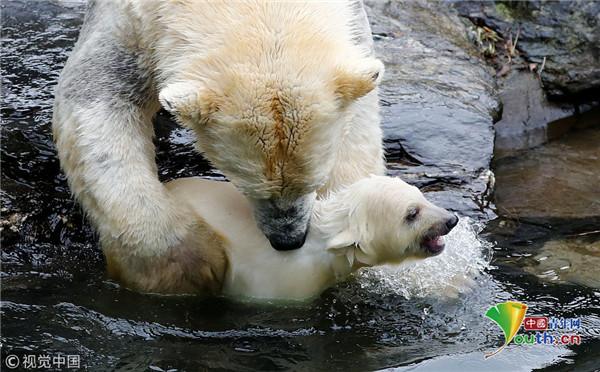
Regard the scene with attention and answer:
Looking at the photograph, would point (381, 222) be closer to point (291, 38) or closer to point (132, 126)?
point (291, 38)

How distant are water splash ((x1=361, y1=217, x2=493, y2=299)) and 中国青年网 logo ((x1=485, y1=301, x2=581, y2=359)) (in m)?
0.26

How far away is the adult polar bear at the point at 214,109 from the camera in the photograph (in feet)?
10.6

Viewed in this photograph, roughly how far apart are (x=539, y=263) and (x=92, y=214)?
2.45 metres

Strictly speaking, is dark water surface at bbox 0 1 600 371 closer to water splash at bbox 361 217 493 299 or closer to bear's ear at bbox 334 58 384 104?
water splash at bbox 361 217 493 299

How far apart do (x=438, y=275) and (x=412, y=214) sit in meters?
0.65

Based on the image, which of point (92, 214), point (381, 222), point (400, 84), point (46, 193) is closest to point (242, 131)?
point (381, 222)

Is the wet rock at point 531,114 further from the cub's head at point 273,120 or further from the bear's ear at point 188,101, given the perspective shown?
the bear's ear at point 188,101

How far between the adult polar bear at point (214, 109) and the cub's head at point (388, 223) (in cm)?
20

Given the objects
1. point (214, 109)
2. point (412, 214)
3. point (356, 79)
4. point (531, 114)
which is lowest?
point (531, 114)

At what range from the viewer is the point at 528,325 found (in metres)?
3.62

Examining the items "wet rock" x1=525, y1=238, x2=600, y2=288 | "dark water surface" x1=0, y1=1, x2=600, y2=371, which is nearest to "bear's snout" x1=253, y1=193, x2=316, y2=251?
"dark water surface" x1=0, y1=1, x2=600, y2=371

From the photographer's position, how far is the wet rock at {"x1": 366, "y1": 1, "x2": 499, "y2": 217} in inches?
203

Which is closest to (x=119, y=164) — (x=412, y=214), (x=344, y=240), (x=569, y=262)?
(x=344, y=240)

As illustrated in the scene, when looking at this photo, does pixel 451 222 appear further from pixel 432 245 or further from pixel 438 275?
pixel 438 275
